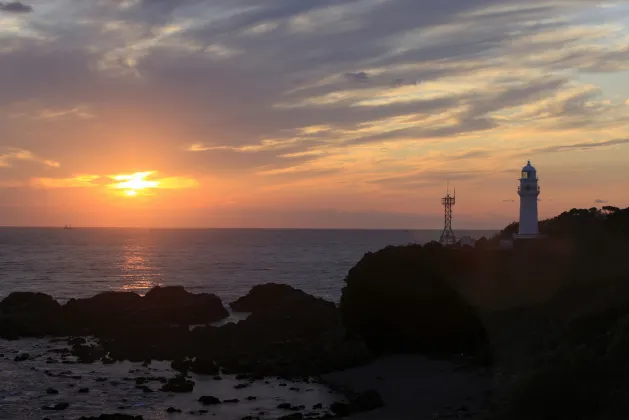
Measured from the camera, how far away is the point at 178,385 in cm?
3183

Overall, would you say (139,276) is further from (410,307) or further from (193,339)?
(410,307)

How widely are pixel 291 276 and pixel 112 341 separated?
61.1 m

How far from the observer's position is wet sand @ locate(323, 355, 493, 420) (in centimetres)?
2631

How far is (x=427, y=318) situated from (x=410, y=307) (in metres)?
1.28

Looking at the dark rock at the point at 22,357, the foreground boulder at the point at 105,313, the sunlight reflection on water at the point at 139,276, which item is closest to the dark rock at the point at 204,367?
the dark rock at the point at 22,357

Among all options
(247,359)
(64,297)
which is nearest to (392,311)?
(247,359)

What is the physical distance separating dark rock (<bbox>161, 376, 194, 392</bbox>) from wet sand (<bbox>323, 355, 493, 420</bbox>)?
7754mm

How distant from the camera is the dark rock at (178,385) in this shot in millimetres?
31500

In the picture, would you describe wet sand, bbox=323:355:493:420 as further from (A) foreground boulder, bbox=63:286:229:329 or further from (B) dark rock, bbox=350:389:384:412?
(A) foreground boulder, bbox=63:286:229:329

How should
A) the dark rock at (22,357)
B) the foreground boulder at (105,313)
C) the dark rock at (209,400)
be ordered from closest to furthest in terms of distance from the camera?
1. the dark rock at (209,400)
2. the dark rock at (22,357)
3. the foreground boulder at (105,313)

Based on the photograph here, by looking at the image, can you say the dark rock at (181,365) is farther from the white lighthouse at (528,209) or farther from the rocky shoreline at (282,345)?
the white lighthouse at (528,209)

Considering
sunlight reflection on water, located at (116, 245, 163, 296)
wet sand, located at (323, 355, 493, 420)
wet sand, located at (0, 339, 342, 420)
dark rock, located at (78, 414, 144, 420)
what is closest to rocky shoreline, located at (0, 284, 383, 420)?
wet sand, located at (0, 339, 342, 420)

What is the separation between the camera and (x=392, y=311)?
3919cm

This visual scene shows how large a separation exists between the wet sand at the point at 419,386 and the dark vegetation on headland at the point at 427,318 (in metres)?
1.11
